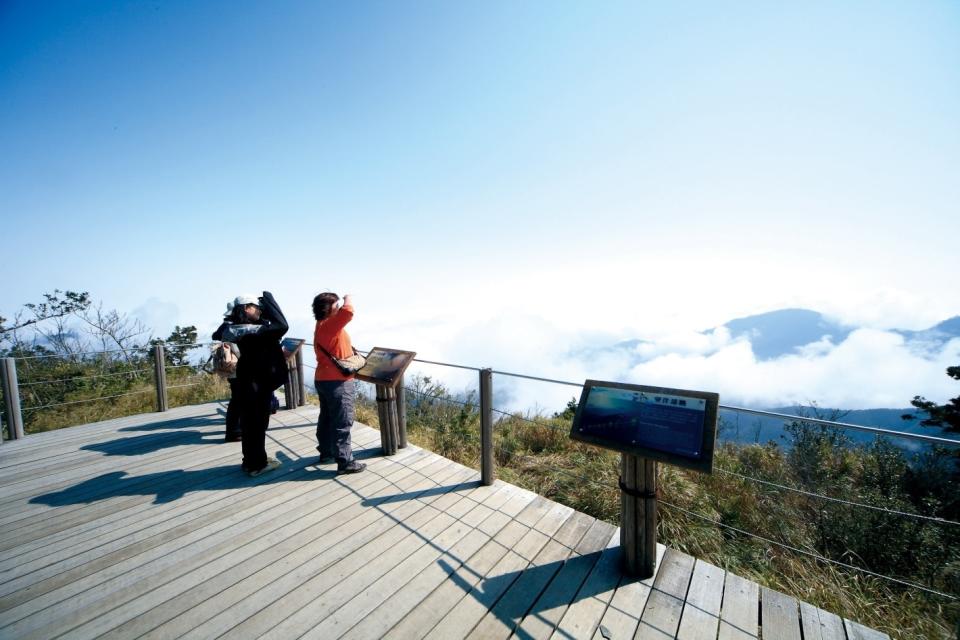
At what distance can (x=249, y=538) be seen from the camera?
10.1 feet

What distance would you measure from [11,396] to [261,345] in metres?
4.99

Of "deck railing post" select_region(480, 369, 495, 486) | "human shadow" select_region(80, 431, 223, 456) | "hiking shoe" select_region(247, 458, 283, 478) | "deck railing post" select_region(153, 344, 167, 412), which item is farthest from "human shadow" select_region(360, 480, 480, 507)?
"deck railing post" select_region(153, 344, 167, 412)

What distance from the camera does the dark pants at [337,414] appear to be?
3965mm

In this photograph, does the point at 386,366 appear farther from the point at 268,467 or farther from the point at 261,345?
the point at 268,467

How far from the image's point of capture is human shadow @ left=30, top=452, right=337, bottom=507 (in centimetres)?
378

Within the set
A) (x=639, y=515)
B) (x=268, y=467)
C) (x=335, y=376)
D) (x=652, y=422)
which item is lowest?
(x=268, y=467)

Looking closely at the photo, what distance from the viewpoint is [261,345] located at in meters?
3.92

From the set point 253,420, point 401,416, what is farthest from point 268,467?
point 401,416

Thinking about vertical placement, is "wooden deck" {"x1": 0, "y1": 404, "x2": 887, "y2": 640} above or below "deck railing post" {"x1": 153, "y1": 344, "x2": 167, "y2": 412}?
below

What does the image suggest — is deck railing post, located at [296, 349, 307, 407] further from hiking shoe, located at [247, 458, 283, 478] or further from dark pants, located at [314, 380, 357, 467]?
dark pants, located at [314, 380, 357, 467]

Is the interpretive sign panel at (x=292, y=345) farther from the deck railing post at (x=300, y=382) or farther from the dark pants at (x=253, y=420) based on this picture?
the dark pants at (x=253, y=420)

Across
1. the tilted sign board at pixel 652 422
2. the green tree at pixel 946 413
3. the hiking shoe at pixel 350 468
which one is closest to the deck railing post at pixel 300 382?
the hiking shoe at pixel 350 468

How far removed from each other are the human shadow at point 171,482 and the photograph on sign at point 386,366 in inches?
46.0

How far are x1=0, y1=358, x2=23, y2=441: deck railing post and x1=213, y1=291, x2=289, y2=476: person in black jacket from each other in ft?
14.8
